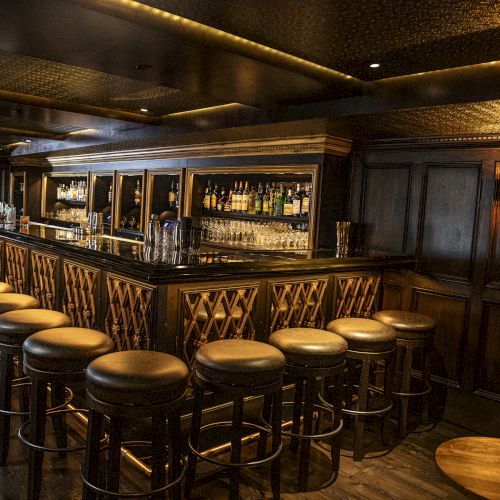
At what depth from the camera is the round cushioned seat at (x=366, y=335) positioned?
3.05m

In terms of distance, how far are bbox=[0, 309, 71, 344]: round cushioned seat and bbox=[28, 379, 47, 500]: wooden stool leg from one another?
0.42m

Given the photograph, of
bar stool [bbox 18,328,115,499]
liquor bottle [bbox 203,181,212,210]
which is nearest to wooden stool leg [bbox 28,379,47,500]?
bar stool [bbox 18,328,115,499]

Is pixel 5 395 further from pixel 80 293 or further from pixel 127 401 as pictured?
pixel 127 401

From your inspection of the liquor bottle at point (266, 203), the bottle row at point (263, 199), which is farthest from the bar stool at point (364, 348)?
the liquor bottle at point (266, 203)

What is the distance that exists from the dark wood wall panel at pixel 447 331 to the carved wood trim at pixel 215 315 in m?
1.69

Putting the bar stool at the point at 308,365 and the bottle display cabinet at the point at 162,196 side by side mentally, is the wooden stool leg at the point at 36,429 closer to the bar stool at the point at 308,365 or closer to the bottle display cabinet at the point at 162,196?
the bar stool at the point at 308,365

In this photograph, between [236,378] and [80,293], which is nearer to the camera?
[236,378]

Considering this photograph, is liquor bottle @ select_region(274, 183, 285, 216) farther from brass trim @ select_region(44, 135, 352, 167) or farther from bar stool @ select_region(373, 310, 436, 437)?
bar stool @ select_region(373, 310, 436, 437)

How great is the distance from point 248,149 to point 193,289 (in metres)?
2.56

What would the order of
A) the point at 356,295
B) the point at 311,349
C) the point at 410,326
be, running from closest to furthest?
1. the point at 311,349
2. the point at 410,326
3. the point at 356,295

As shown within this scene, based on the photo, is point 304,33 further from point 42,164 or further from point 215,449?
point 42,164

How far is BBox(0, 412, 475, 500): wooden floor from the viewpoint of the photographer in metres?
2.71

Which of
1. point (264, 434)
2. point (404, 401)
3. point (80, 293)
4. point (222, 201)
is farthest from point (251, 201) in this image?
point (264, 434)

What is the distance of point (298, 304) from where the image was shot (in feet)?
11.9
